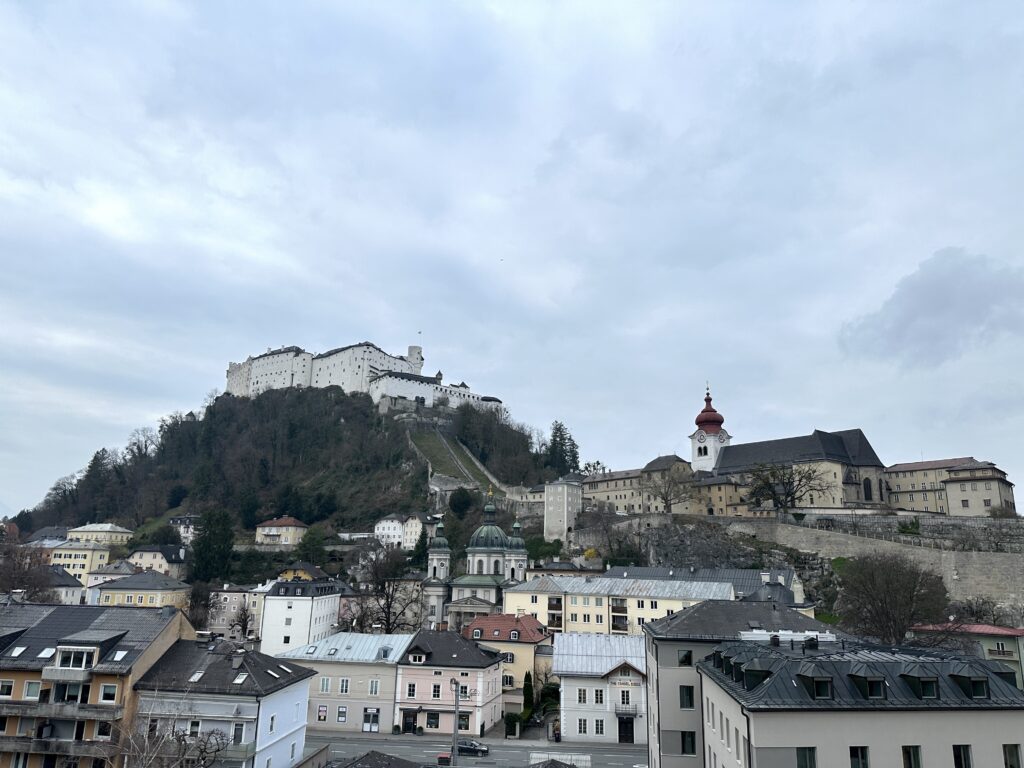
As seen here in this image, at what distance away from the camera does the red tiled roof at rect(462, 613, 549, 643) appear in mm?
49250

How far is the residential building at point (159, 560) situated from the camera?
94000 millimetres

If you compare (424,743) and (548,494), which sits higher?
(548,494)

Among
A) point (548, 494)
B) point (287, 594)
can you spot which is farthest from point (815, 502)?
point (287, 594)

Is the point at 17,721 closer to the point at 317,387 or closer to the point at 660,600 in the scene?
the point at 660,600

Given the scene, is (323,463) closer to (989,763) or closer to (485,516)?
(485,516)

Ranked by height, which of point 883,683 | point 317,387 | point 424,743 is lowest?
point 424,743

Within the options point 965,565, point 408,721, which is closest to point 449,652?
point 408,721

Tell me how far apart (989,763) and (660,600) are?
1617 inches

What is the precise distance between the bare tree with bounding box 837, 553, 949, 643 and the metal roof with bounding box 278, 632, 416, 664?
95.5 feet

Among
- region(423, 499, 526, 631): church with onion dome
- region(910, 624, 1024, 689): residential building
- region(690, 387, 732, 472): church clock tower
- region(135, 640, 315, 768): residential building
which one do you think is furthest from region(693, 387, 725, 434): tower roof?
region(135, 640, 315, 768): residential building

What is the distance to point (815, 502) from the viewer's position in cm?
8500

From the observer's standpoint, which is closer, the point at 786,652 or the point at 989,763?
the point at 989,763

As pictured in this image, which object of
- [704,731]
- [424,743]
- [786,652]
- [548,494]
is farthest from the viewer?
[548,494]

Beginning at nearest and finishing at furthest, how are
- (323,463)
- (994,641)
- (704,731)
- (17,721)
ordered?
(704,731) < (17,721) < (994,641) < (323,463)
